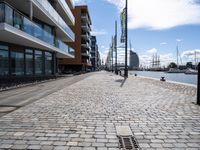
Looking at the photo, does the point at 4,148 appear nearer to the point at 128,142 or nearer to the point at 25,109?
the point at 128,142

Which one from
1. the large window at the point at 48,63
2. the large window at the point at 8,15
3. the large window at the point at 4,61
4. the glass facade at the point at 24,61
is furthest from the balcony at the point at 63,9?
the large window at the point at 8,15

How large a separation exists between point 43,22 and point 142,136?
30.1m

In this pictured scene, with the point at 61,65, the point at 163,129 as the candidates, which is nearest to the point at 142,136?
the point at 163,129

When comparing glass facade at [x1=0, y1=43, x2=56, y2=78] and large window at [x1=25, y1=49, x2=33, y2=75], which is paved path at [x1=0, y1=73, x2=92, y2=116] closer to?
glass facade at [x1=0, y1=43, x2=56, y2=78]

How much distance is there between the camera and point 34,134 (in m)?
5.93

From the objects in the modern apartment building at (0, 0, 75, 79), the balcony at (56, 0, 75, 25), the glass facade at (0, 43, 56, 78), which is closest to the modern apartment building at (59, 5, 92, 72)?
the balcony at (56, 0, 75, 25)

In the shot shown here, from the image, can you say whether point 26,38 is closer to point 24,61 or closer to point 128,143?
point 24,61

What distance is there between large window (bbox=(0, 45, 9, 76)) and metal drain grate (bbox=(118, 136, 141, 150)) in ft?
63.1

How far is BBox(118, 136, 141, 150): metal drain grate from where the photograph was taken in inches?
201

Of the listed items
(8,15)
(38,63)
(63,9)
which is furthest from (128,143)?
(63,9)

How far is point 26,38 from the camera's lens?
2133cm

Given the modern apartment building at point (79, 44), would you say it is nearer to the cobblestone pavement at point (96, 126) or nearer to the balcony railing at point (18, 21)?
the balcony railing at point (18, 21)

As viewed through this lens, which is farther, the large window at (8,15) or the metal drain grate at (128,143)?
the large window at (8,15)

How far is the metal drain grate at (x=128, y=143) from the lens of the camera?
5.11 m
